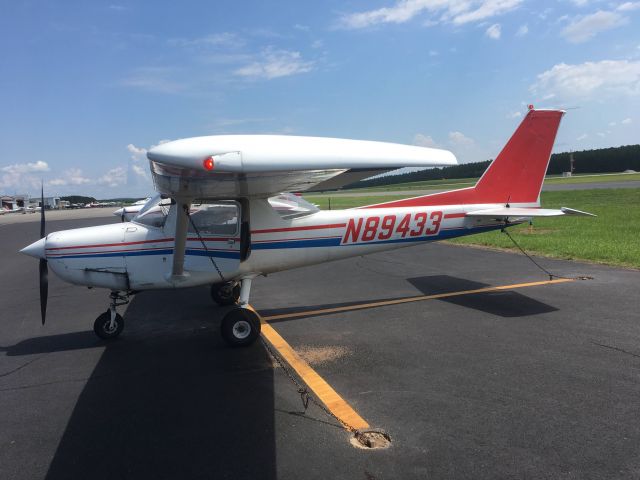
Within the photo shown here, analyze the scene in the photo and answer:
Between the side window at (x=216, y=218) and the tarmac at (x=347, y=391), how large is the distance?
149 centimetres

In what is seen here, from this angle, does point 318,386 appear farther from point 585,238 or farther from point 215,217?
point 585,238

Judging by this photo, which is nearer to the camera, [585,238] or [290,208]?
[290,208]

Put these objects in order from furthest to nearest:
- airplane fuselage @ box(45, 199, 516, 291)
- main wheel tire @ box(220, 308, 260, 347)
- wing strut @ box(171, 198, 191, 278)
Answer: airplane fuselage @ box(45, 199, 516, 291) < main wheel tire @ box(220, 308, 260, 347) < wing strut @ box(171, 198, 191, 278)

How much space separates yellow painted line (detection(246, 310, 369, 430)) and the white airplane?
396 millimetres

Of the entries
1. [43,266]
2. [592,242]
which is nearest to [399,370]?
[43,266]

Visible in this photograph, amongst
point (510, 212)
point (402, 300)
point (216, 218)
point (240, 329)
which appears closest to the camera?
point (240, 329)

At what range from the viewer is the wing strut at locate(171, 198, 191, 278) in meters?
4.99

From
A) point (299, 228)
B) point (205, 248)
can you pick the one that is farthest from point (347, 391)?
point (205, 248)

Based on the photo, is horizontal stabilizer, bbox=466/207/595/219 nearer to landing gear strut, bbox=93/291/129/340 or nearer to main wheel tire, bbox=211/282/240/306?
main wheel tire, bbox=211/282/240/306

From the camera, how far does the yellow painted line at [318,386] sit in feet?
11.6

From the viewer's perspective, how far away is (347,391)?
4.06 metres

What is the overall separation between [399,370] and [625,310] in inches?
151

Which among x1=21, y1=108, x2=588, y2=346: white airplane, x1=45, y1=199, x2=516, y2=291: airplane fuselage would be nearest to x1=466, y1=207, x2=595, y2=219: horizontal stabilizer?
x1=21, y1=108, x2=588, y2=346: white airplane

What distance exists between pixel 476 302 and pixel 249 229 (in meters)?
3.88
